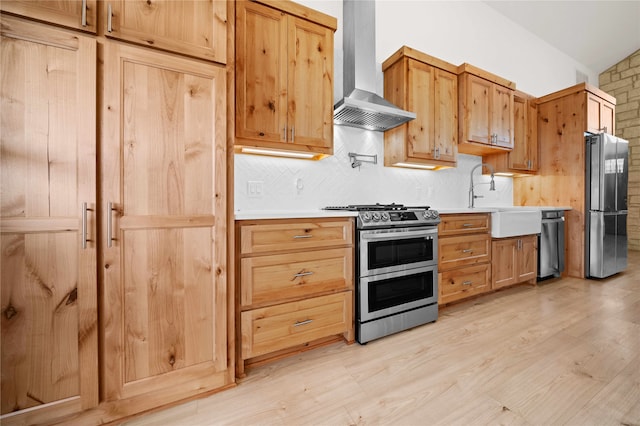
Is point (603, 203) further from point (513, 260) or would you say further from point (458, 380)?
point (458, 380)

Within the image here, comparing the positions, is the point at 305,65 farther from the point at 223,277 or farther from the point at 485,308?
the point at 485,308

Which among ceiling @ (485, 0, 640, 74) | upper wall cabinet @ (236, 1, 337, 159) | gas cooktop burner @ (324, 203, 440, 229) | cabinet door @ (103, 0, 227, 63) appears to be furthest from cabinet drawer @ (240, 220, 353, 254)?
ceiling @ (485, 0, 640, 74)

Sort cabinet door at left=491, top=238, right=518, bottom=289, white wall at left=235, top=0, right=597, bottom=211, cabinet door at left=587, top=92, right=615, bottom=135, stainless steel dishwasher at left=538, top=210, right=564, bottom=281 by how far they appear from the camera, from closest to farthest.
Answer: white wall at left=235, top=0, right=597, bottom=211
cabinet door at left=491, top=238, right=518, bottom=289
stainless steel dishwasher at left=538, top=210, right=564, bottom=281
cabinet door at left=587, top=92, right=615, bottom=135

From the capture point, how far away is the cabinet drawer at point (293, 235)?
1.56 meters

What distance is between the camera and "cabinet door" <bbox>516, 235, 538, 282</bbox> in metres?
2.97

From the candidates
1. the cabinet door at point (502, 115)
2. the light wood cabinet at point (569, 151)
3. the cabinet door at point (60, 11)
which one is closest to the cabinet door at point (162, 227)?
the cabinet door at point (60, 11)

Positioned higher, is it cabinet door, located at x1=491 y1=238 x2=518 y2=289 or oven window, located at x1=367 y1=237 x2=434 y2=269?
oven window, located at x1=367 y1=237 x2=434 y2=269

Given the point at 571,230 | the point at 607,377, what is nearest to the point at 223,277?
the point at 607,377

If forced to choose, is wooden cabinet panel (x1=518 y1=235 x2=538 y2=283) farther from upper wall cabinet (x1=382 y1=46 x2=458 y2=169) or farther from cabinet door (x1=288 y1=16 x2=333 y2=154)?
cabinet door (x1=288 y1=16 x2=333 y2=154)

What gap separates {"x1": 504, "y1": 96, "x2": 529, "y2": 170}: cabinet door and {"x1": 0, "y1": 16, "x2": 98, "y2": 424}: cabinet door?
421 centimetres

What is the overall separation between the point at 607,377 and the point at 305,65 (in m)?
2.70

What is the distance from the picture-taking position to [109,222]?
119 centimetres

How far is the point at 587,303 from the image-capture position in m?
2.61

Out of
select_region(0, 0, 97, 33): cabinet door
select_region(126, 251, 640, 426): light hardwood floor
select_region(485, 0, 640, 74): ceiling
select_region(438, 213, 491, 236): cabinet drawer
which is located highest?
select_region(485, 0, 640, 74): ceiling
